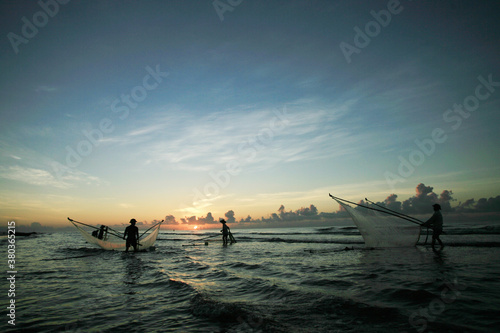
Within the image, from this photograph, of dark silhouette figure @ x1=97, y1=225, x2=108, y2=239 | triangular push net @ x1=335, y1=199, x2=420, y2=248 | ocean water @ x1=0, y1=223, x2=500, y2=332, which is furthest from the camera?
dark silhouette figure @ x1=97, y1=225, x2=108, y2=239

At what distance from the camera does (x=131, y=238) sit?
65.9 feet

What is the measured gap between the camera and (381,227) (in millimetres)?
16078

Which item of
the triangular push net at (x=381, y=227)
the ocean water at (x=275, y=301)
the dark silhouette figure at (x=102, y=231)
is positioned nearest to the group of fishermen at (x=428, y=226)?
the dark silhouette figure at (x=102, y=231)

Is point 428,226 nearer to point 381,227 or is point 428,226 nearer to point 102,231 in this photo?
point 381,227

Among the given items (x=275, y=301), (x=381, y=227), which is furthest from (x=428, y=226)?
(x=275, y=301)

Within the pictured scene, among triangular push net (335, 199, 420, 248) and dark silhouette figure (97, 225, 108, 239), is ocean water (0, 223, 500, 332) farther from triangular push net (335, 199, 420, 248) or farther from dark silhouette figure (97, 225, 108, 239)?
dark silhouette figure (97, 225, 108, 239)

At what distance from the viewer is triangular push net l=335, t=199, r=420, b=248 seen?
52.1 feet

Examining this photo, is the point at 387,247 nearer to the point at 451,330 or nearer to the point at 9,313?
the point at 451,330

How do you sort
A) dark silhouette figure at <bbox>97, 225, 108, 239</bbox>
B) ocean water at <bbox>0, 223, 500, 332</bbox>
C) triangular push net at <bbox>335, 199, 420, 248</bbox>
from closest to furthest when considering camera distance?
ocean water at <bbox>0, 223, 500, 332</bbox> < triangular push net at <bbox>335, 199, 420, 248</bbox> < dark silhouette figure at <bbox>97, 225, 108, 239</bbox>

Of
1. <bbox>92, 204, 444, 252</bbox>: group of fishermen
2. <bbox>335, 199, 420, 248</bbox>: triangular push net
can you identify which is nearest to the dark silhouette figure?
<bbox>92, 204, 444, 252</bbox>: group of fishermen

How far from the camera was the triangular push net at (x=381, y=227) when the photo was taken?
52.1 ft

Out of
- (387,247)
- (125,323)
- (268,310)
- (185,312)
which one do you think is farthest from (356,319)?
(387,247)

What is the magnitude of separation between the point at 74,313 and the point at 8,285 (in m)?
5.88

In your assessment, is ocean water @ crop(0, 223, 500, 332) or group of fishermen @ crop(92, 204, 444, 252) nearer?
ocean water @ crop(0, 223, 500, 332)
